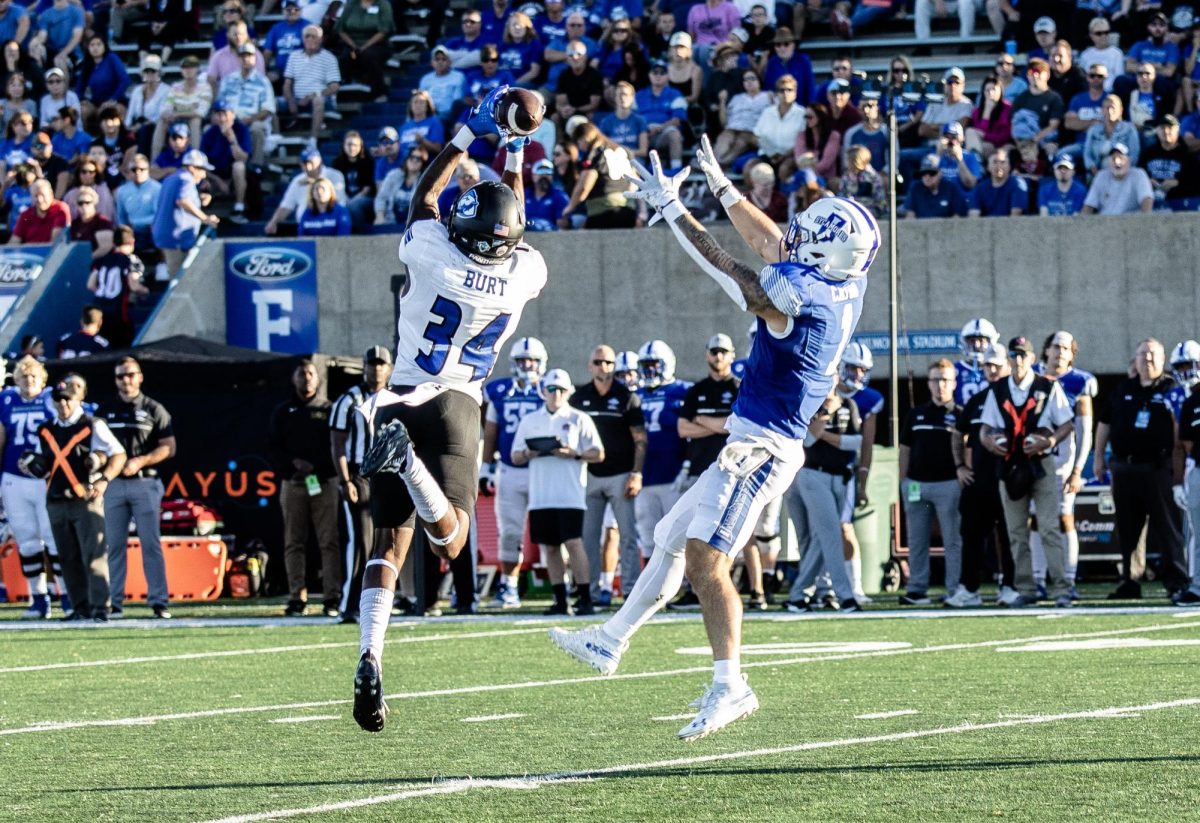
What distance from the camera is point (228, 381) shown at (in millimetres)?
19953

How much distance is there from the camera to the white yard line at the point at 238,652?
1174cm

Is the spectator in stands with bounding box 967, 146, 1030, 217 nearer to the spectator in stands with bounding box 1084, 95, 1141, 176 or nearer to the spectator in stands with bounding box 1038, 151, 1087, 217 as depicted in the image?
the spectator in stands with bounding box 1038, 151, 1087, 217

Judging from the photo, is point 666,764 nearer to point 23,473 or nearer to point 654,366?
point 654,366

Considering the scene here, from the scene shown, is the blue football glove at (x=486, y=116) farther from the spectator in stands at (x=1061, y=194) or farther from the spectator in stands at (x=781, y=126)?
the spectator in stands at (x=781, y=126)

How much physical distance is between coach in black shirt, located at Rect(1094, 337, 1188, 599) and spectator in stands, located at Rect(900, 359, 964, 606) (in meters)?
1.24

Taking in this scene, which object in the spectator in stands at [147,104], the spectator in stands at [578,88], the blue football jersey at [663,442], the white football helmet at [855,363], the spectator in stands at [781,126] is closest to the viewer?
the white football helmet at [855,363]

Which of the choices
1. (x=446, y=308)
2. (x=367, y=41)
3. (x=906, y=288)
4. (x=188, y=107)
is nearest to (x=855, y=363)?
(x=906, y=288)

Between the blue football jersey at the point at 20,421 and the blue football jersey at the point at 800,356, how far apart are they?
10.1 meters

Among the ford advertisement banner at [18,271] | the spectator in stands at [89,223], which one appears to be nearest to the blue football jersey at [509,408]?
the spectator in stands at [89,223]

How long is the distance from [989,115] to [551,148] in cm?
464

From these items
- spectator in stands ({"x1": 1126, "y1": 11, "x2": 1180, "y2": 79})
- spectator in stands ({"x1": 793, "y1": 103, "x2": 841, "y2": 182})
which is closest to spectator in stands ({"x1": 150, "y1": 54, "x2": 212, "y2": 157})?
spectator in stands ({"x1": 793, "y1": 103, "x2": 841, "y2": 182})

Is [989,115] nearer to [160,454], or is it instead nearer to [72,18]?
[160,454]

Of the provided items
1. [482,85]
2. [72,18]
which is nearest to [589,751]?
[482,85]

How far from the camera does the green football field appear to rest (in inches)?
251
